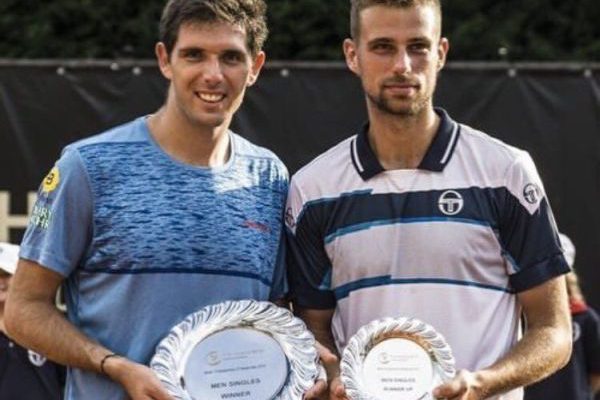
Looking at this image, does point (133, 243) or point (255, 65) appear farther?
point (255, 65)

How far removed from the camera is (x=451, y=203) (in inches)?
177

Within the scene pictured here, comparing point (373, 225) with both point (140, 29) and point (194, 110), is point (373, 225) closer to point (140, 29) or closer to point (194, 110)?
point (194, 110)

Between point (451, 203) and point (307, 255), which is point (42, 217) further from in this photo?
point (451, 203)

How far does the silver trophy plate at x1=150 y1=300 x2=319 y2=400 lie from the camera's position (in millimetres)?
4371

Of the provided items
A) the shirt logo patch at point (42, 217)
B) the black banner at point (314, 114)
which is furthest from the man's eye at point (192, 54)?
the black banner at point (314, 114)

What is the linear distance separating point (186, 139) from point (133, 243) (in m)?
0.32

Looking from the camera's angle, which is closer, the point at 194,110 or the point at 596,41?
the point at 194,110

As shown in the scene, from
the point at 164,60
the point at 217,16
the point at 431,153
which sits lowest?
the point at 431,153

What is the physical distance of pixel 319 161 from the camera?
4699mm

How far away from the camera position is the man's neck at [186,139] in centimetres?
459

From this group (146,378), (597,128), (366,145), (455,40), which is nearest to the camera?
(146,378)

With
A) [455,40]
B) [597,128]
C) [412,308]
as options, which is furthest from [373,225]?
[455,40]

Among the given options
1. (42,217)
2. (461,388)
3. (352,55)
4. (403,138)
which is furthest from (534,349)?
(42,217)

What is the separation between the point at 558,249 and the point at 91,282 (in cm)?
120
